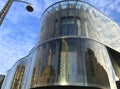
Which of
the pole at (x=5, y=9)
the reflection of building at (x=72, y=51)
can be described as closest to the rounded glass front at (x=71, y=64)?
the reflection of building at (x=72, y=51)

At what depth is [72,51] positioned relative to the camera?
12555 mm

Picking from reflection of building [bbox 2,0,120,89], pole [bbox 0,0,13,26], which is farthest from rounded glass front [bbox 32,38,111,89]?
pole [bbox 0,0,13,26]

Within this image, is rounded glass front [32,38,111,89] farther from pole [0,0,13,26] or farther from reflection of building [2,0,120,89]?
pole [0,0,13,26]

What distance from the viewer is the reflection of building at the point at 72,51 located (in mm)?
11500

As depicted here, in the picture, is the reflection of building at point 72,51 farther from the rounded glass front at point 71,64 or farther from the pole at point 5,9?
the pole at point 5,9

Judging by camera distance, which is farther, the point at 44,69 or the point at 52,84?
the point at 44,69

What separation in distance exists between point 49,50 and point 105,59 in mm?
4871

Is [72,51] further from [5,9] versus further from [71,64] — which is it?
[5,9]

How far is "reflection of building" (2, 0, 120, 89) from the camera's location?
11500 mm

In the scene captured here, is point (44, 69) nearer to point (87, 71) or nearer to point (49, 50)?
point (49, 50)

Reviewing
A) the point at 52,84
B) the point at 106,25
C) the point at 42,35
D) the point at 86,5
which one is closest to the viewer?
the point at 52,84

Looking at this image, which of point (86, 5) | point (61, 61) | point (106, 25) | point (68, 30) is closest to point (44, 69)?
point (61, 61)

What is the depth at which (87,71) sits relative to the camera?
1165cm

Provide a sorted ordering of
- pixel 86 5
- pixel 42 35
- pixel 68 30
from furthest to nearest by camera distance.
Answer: pixel 86 5, pixel 42 35, pixel 68 30
